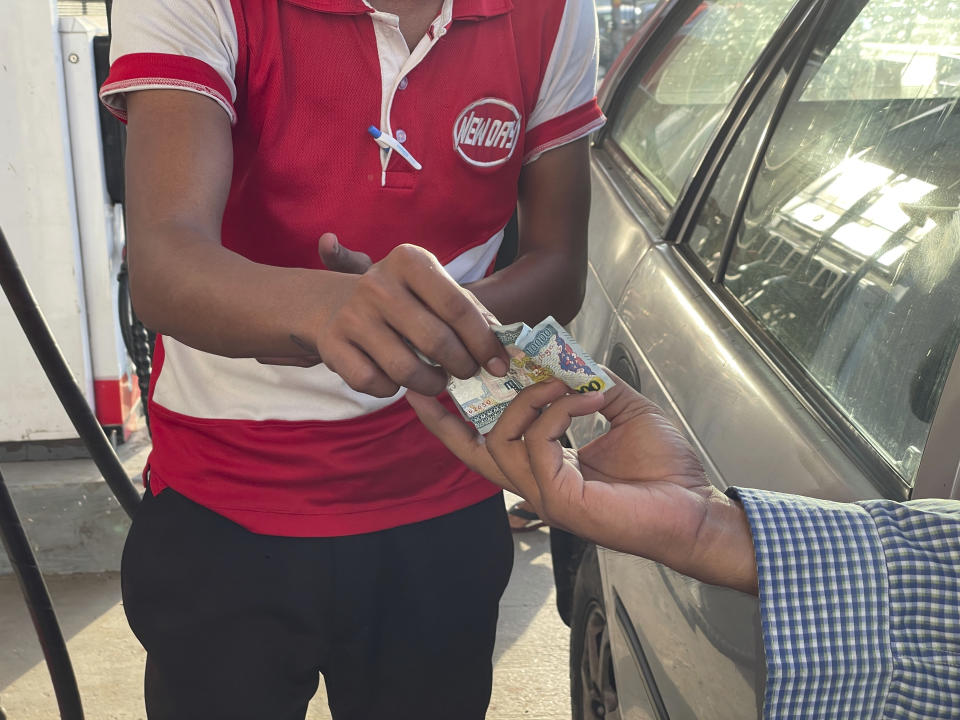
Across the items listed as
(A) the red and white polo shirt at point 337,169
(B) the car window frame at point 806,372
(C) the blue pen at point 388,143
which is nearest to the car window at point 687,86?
(B) the car window frame at point 806,372

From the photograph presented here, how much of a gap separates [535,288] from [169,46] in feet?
2.01

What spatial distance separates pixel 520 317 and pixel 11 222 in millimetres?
2650

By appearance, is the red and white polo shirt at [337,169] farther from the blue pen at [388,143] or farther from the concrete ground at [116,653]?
the concrete ground at [116,653]

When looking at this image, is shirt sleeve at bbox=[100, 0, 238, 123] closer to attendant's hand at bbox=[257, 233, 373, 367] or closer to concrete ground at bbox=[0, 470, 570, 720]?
attendant's hand at bbox=[257, 233, 373, 367]

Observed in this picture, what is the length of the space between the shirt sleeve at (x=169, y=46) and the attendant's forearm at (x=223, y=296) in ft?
0.59

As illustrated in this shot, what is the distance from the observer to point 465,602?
5.32 ft

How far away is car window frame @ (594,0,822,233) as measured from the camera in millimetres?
2207

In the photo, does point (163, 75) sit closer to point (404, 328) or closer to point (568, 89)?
point (404, 328)

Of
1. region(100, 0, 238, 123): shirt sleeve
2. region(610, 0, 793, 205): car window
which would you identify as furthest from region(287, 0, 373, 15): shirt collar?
region(610, 0, 793, 205): car window

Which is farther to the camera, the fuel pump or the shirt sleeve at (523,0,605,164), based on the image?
the fuel pump

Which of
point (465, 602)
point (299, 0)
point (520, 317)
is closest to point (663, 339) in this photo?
point (520, 317)

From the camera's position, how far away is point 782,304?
5.72ft

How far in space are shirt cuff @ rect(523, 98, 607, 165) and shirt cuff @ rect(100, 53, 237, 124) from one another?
52 centimetres

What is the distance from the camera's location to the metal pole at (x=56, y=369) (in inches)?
80.6
